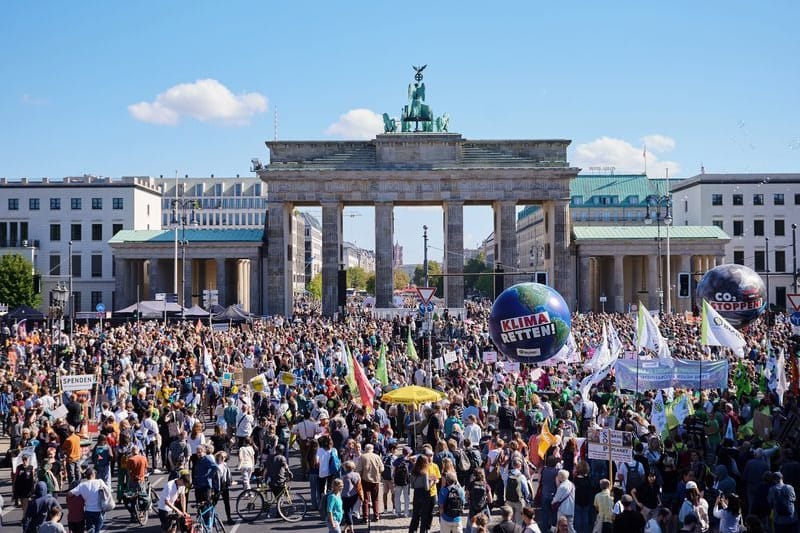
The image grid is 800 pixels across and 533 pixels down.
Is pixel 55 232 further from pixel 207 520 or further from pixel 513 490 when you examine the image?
pixel 513 490

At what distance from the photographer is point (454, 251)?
3044 inches

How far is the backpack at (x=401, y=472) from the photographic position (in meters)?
17.7

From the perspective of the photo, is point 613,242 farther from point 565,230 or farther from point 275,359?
point 275,359

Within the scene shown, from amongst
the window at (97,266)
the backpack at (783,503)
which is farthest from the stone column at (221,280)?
the backpack at (783,503)

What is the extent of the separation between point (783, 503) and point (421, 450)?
6971 millimetres

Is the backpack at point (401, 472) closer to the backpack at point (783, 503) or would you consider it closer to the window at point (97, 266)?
the backpack at point (783, 503)

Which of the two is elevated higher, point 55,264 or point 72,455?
point 55,264

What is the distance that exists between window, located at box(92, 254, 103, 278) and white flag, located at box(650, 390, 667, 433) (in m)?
85.4

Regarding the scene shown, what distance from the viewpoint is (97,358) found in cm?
3666

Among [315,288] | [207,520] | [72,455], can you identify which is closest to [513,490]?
[207,520]

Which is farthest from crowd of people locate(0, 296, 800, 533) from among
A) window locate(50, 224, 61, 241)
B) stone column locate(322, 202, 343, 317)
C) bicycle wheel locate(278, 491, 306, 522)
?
window locate(50, 224, 61, 241)

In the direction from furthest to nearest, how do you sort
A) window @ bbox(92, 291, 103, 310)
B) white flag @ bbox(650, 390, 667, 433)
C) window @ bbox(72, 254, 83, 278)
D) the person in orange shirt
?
window @ bbox(72, 254, 83, 278), window @ bbox(92, 291, 103, 310), white flag @ bbox(650, 390, 667, 433), the person in orange shirt

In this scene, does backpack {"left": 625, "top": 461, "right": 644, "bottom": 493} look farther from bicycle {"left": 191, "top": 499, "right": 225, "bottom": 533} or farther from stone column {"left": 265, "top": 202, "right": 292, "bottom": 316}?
stone column {"left": 265, "top": 202, "right": 292, "bottom": 316}

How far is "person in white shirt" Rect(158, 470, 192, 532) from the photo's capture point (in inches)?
591
